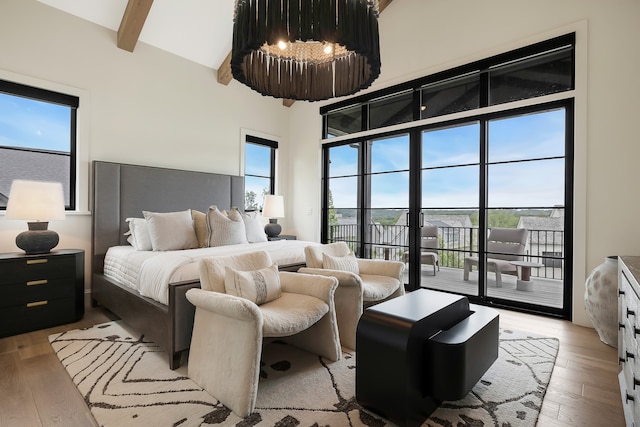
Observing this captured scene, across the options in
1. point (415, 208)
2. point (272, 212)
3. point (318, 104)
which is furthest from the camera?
point (318, 104)

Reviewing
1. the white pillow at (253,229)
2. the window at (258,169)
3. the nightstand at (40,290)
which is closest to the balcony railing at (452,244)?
the window at (258,169)

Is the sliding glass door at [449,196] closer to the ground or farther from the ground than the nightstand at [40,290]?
farther from the ground

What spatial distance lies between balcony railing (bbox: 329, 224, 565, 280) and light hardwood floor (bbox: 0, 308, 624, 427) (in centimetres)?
83

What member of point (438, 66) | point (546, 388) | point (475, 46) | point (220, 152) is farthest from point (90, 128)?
point (546, 388)

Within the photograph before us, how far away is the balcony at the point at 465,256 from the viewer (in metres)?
3.47

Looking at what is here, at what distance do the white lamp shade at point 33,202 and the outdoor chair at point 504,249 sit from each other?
4499mm

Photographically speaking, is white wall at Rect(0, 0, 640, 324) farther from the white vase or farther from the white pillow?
the white pillow

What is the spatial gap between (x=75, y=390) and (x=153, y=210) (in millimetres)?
2416

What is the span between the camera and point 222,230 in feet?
11.9

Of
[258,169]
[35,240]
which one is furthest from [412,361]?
[258,169]

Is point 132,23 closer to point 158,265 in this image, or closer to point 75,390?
point 158,265

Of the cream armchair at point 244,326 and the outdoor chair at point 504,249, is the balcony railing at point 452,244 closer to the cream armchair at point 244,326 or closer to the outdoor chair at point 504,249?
the outdoor chair at point 504,249

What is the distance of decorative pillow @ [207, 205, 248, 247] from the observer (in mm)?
3572

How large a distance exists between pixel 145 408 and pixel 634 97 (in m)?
4.44
